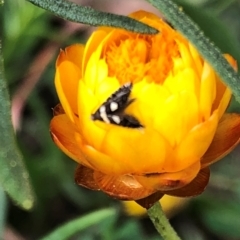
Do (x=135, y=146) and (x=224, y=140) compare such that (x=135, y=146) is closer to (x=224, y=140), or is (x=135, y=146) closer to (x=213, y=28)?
(x=224, y=140)

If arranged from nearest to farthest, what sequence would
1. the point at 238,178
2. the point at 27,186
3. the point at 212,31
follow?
the point at 27,186 < the point at 212,31 < the point at 238,178

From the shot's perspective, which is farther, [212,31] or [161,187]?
[212,31]

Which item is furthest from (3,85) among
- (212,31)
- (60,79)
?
(212,31)

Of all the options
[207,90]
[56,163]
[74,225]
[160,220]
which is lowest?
[56,163]

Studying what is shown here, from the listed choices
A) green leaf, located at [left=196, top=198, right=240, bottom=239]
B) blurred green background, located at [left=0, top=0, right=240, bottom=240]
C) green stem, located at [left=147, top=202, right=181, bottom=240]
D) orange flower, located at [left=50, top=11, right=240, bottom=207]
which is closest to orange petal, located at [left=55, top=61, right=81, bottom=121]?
orange flower, located at [left=50, top=11, right=240, bottom=207]

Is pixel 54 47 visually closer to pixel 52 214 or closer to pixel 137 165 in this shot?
pixel 52 214

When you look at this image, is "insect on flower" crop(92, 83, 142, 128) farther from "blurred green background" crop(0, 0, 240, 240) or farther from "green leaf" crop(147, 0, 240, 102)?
"blurred green background" crop(0, 0, 240, 240)

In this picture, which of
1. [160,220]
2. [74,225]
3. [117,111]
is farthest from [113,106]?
[74,225]
